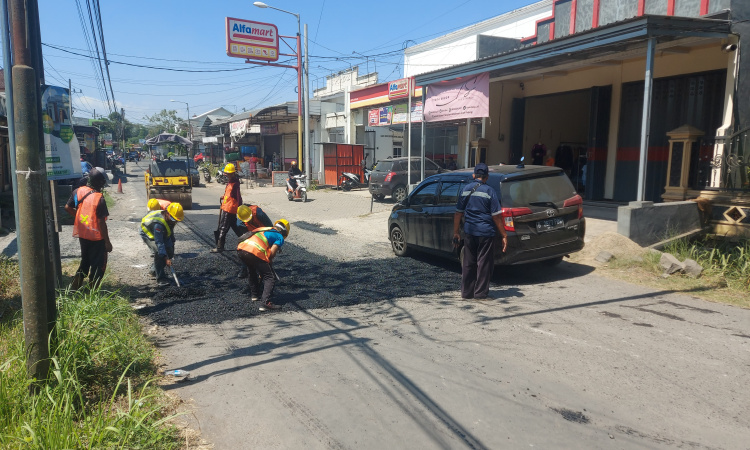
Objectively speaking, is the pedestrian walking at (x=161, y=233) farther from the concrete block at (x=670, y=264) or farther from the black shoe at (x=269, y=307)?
the concrete block at (x=670, y=264)

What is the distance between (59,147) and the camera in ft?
18.2

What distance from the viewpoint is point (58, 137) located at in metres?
5.52

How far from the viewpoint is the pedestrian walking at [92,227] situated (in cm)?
625

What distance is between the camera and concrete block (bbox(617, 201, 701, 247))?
9031 millimetres

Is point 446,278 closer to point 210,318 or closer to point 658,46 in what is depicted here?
Result: point 210,318

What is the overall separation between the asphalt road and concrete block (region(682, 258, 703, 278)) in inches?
36.8

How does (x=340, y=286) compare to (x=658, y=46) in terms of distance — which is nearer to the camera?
(x=340, y=286)

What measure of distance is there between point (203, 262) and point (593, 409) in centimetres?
691

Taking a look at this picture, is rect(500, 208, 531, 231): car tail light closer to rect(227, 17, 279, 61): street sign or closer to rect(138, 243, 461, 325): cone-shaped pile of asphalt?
rect(138, 243, 461, 325): cone-shaped pile of asphalt

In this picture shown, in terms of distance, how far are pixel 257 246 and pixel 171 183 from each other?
13177 millimetres

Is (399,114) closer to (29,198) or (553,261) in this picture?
(553,261)

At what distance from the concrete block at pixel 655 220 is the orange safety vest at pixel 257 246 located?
6265mm

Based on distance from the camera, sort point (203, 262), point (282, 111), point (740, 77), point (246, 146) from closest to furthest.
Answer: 1. point (203, 262)
2. point (740, 77)
3. point (282, 111)
4. point (246, 146)

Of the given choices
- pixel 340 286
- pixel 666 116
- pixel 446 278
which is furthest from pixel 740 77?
pixel 340 286
